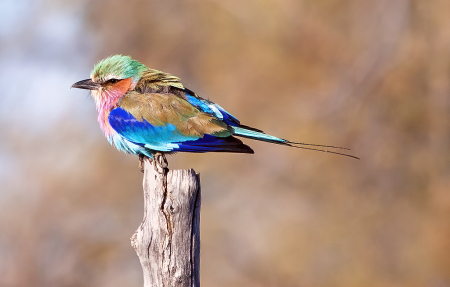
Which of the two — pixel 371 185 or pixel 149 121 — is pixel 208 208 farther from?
pixel 149 121

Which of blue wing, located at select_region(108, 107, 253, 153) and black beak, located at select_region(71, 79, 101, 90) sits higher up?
black beak, located at select_region(71, 79, 101, 90)

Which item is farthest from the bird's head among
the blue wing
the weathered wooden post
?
the weathered wooden post

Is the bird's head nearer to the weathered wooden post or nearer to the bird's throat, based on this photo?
the bird's throat

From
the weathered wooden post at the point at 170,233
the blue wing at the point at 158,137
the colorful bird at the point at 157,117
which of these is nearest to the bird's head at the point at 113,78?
the colorful bird at the point at 157,117

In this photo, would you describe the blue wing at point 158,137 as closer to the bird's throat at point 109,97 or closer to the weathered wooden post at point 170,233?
the bird's throat at point 109,97

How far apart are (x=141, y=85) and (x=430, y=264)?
6561 mm

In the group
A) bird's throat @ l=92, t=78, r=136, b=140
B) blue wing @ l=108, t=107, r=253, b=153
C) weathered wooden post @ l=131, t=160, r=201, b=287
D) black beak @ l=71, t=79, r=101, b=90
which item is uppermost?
black beak @ l=71, t=79, r=101, b=90

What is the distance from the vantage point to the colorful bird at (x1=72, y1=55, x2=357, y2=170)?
4.04 m

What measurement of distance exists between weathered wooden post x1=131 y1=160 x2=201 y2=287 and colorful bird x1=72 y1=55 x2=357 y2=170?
634 millimetres

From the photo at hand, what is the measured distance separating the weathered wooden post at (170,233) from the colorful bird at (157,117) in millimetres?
634

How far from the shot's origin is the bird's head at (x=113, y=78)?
→ 446 centimetres

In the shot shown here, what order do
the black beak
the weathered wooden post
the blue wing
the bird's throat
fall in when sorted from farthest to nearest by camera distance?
1. the black beak
2. the bird's throat
3. the blue wing
4. the weathered wooden post

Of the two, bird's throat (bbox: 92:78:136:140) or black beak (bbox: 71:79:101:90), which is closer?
bird's throat (bbox: 92:78:136:140)

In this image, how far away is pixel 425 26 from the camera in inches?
374
